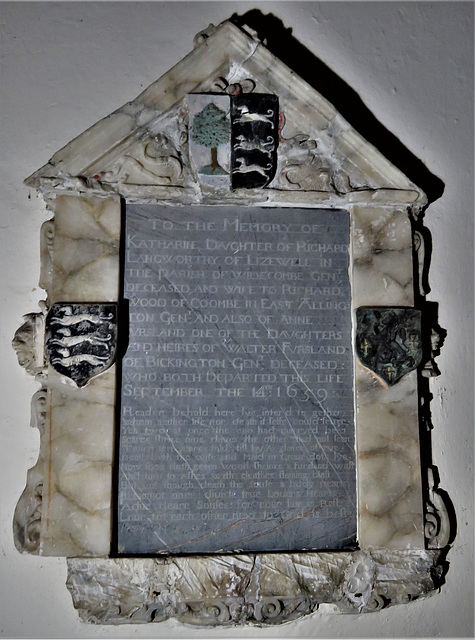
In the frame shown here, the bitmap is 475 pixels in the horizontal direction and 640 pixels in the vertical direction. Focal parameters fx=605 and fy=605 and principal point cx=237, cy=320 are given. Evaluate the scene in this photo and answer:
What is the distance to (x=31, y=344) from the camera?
10.3 feet

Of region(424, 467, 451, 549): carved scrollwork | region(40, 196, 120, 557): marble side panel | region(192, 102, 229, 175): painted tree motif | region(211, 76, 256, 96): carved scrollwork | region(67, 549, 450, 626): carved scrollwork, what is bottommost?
region(67, 549, 450, 626): carved scrollwork

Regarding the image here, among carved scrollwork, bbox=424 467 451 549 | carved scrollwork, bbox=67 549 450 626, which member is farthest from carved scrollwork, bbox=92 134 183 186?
carved scrollwork, bbox=424 467 451 549

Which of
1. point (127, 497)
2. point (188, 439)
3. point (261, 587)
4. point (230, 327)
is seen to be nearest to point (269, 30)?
point (230, 327)

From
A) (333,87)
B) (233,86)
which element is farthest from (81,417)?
(333,87)

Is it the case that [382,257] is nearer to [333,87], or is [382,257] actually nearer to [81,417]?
[333,87]

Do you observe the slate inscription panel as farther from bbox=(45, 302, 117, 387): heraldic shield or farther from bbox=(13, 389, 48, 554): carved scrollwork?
bbox=(13, 389, 48, 554): carved scrollwork

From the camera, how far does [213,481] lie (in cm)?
307

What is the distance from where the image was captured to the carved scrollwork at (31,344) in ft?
10.3

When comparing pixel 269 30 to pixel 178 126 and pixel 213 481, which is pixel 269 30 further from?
pixel 213 481

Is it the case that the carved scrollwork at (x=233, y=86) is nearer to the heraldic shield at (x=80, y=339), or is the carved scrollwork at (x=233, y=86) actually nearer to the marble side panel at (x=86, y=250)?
the marble side panel at (x=86, y=250)

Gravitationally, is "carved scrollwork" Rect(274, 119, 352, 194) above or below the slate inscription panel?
above

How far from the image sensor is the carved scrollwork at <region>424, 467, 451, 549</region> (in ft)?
10.3

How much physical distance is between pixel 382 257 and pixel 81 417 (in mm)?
1748

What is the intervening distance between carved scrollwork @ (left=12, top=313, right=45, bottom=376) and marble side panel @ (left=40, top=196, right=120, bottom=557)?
0.59ft
